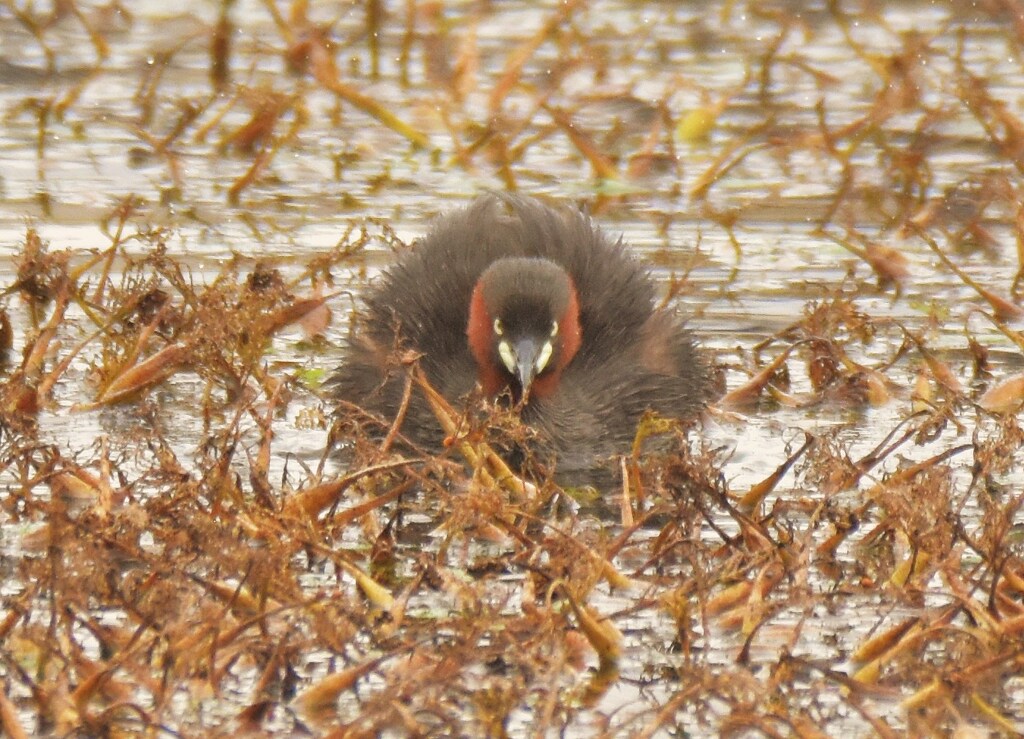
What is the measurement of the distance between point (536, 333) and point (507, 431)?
1766 millimetres

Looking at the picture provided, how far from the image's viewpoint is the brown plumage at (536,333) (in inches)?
294

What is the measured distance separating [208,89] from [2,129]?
4.27 ft

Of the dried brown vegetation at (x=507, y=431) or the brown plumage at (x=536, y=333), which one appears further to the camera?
the brown plumage at (x=536, y=333)

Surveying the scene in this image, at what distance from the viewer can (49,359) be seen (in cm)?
823

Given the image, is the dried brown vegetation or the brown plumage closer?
the dried brown vegetation

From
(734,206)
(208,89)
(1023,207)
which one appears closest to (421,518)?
(1023,207)

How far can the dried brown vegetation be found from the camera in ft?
16.0

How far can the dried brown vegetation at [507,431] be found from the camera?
4879 millimetres

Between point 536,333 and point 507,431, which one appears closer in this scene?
point 507,431

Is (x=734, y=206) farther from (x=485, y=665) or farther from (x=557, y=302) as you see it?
(x=485, y=665)

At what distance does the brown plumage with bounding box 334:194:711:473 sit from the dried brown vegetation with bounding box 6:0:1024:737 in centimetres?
18

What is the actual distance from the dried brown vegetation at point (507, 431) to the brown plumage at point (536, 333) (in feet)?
0.58

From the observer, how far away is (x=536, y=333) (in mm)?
7453

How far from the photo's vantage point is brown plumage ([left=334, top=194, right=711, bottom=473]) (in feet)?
24.5
